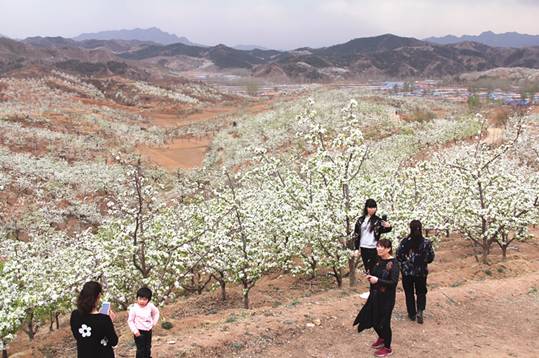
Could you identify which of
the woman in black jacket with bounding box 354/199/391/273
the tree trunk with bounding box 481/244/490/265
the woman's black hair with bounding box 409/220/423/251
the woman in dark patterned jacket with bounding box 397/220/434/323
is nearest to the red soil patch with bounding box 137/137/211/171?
the tree trunk with bounding box 481/244/490/265

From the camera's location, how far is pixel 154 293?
38.6ft

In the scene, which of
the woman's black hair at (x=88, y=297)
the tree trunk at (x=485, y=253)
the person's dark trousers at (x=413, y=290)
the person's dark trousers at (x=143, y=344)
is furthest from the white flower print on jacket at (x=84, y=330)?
the tree trunk at (x=485, y=253)

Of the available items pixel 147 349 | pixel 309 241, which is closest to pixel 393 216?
pixel 309 241

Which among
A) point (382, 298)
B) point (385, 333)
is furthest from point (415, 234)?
point (385, 333)

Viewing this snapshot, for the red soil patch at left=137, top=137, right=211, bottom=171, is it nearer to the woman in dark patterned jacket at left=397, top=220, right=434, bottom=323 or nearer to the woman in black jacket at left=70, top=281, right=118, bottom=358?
the woman in dark patterned jacket at left=397, top=220, right=434, bottom=323

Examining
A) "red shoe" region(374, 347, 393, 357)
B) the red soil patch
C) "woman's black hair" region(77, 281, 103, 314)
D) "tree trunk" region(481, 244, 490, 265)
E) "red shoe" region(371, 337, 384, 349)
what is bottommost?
the red soil patch

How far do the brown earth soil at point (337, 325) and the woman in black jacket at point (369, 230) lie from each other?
63.3 inches

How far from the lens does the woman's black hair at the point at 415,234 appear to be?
9.23 metres

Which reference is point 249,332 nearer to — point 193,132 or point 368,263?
point 368,263

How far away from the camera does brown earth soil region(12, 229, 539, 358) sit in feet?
31.0

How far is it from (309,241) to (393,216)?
2.70 meters

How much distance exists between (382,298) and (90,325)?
5008mm

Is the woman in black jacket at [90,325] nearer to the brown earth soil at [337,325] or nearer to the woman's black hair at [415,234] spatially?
the brown earth soil at [337,325]

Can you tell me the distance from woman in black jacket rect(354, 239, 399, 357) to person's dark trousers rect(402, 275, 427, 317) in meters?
1.13
